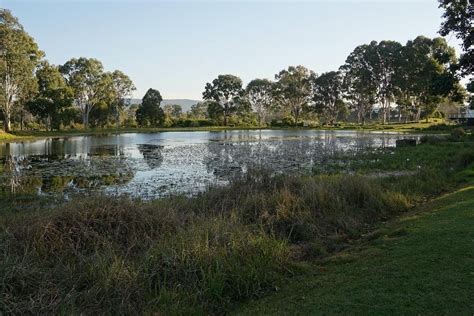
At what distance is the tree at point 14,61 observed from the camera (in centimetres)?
4881

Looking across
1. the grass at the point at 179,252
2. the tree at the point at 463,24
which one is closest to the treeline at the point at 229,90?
the tree at the point at 463,24

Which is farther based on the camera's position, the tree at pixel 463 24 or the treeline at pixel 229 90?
the treeline at pixel 229 90

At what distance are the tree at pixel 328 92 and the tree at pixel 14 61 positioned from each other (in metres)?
67.5

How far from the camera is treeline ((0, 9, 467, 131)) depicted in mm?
55156

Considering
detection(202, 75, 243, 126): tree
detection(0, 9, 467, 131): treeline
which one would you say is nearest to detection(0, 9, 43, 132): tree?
detection(0, 9, 467, 131): treeline

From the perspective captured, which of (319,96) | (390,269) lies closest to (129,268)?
(390,269)

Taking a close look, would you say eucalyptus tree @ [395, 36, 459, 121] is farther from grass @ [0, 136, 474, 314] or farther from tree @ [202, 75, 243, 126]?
grass @ [0, 136, 474, 314]

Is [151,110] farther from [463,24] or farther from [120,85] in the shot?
[463,24]

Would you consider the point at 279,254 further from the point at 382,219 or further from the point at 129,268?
the point at 382,219

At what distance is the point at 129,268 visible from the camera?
521 centimetres

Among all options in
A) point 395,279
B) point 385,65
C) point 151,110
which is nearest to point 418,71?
point 385,65

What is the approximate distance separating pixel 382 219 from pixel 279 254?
409 centimetres

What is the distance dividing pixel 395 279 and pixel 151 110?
81143mm

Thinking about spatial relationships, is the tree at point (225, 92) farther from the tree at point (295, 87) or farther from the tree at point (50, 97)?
the tree at point (50, 97)
